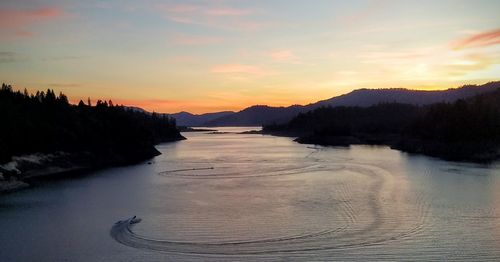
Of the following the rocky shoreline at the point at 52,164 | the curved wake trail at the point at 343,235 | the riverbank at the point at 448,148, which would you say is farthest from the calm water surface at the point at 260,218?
the riverbank at the point at 448,148

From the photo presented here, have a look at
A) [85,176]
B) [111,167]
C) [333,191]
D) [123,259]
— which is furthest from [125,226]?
[111,167]

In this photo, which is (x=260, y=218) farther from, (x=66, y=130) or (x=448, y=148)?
(x=448, y=148)

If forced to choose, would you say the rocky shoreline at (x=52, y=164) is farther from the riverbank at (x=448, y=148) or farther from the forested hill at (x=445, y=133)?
the forested hill at (x=445, y=133)

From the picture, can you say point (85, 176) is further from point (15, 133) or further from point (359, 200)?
point (359, 200)

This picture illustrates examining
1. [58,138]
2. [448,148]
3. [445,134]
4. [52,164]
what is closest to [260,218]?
[52,164]

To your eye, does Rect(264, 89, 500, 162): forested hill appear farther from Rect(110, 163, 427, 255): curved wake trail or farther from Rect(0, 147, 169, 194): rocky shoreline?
Rect(0, 147, 169, 194): rocky shoreline

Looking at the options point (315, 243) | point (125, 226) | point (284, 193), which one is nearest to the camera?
point (315, 243)

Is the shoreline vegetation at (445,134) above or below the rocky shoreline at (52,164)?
above
